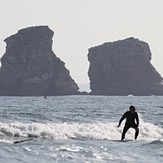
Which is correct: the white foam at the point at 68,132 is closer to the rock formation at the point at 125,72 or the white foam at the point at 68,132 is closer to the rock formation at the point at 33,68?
the rock formation at the point at 33,68

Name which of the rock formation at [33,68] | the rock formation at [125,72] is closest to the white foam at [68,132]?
the rock formation at [33,68]

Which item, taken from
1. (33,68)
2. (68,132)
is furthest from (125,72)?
(68,132)

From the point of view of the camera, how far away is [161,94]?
190m

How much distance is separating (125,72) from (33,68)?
1630 inches

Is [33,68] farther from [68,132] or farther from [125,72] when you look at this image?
[68,132]

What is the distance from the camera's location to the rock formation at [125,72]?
190 meters

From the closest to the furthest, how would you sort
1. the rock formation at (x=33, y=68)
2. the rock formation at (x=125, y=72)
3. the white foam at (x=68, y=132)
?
1. the white foam at (x=68, y=132)
2. the rock formation at (x=33, y=68)
3. the rock formation at (x=125, y=72)

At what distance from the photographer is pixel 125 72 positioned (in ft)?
631

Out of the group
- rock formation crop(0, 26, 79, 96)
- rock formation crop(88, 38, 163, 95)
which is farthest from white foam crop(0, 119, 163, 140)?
rock formation crop(88, 38, 163, 95)

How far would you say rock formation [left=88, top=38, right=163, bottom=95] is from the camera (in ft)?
624

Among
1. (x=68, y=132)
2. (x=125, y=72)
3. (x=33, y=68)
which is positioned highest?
(x=125, y=72)

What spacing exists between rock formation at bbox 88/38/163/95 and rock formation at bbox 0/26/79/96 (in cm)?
1673

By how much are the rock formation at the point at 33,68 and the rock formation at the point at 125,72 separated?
54.9ft

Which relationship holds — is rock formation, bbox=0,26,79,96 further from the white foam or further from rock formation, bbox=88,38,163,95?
the white foam
